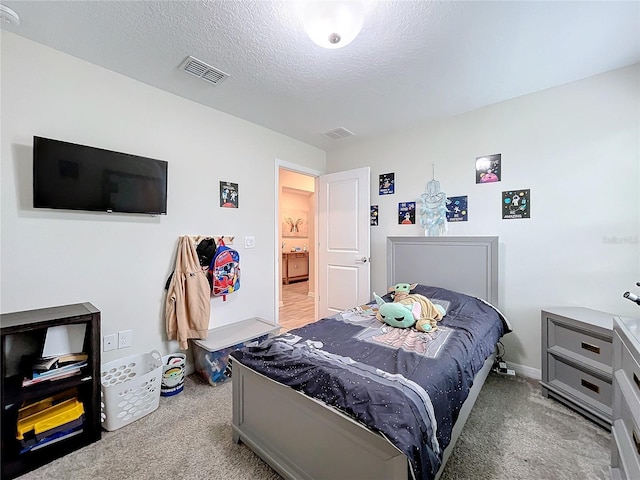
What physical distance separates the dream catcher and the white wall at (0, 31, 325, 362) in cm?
186

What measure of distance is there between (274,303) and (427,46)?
2.83 meters

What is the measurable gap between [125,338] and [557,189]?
3751mm

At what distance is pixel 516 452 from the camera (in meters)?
1.54

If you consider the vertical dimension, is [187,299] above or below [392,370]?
above

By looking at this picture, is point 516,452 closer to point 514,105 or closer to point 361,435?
point 361,435

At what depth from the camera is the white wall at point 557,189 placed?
79.1 inches

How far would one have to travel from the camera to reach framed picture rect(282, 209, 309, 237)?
703 cm

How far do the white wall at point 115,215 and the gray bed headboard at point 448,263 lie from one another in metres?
1.62

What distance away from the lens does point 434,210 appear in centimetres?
286

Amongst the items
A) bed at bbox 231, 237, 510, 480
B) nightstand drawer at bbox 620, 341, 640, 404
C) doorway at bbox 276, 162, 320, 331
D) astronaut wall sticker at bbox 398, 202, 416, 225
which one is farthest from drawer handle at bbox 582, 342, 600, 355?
doorway at bbox 276, 162, 320, 331

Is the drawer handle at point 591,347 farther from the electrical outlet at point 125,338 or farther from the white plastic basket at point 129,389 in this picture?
the electrical outlet at point 125,338

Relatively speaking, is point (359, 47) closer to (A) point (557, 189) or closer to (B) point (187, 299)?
(A) point (557, 189)

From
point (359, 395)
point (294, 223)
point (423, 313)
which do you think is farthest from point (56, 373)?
point (294, 223)

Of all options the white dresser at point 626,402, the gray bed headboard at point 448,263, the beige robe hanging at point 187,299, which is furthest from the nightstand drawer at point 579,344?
the beige robe hanging at point 187,299
